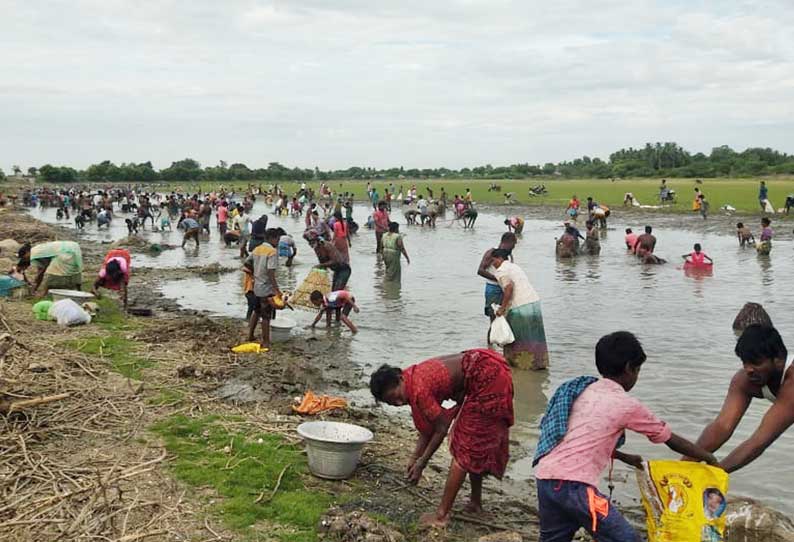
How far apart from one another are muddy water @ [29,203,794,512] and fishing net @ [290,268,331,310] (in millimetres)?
542

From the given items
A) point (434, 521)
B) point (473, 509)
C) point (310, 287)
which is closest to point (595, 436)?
→ point (434, 521)

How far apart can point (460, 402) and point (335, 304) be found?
22.4 feet

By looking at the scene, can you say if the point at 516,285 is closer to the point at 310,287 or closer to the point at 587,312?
the point at 310,287

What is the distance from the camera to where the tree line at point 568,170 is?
7938cm

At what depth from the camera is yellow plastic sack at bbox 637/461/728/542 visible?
3619 mm

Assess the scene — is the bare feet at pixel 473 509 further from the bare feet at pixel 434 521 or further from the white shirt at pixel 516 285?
the white shirt at pixel 516 285

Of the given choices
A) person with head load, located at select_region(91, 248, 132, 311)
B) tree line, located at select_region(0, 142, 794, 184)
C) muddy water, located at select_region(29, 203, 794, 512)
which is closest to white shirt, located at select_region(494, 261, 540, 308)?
→ muddy water, located at select_region(29, 203, 794, 512)

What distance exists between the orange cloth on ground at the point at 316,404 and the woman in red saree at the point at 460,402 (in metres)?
2.43

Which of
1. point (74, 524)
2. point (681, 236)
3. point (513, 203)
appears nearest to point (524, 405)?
point (74, 524)

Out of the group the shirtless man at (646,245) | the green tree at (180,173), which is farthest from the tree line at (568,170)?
the shirtless man at (646,245)

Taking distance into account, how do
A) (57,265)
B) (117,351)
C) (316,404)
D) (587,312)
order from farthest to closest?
(587,312) → (57,265) → (117,351) → (316,404)

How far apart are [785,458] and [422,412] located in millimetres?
→ 3805

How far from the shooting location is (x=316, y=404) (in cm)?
710

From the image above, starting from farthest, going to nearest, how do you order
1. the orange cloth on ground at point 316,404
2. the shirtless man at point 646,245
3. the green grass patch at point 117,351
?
the shirtless man at point 646,245 → the green grass patch at point 117,351 → the orange cloth on ground at point 316,404
